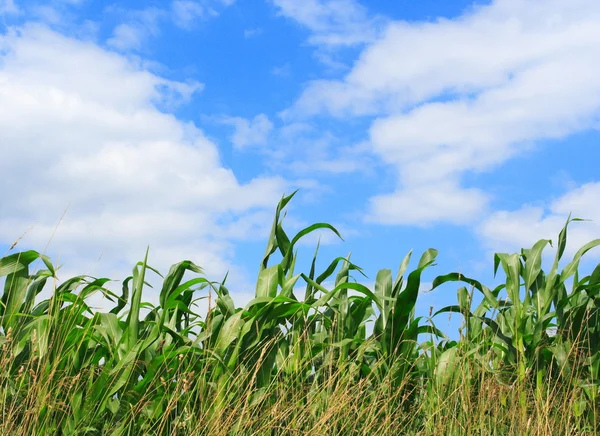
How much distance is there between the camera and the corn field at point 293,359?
3021mm

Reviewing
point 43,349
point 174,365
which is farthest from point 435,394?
point 43,349

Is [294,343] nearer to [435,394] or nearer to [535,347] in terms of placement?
[435,394]

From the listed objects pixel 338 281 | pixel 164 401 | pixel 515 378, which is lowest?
pixel 164 401

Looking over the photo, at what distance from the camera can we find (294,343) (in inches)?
128

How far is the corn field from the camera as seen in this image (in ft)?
9.91

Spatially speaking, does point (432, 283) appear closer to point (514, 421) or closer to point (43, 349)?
point (514, 421)

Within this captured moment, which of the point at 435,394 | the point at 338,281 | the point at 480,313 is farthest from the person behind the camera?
the point at 480,313

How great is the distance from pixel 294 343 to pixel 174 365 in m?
0.61

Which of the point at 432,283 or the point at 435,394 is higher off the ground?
the point at 432,283

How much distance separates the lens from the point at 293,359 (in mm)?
3168

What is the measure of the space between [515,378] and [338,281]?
1105 millimetres

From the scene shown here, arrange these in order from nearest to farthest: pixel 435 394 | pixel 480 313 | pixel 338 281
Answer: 1. pixel 435 394
2. pixel 338 281
3. pixel 480 313

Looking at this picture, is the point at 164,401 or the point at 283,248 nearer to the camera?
the point at 164,401

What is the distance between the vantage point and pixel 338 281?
355cm
